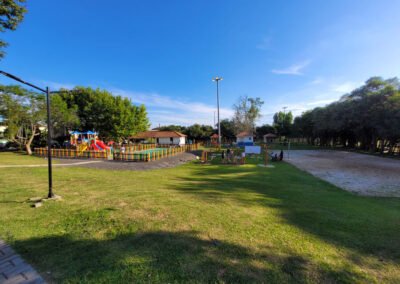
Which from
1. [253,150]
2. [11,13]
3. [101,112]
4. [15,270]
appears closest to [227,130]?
[253,150]

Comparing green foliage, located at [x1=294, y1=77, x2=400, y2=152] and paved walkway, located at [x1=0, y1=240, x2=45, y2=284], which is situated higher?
green foliage, located at [x1=294, y1=77, x2=400, y2=152]

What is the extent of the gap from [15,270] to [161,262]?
201 cm

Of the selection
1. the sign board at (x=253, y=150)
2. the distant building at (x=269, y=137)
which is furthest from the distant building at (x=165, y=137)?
the sign board at (x=253, y=150)

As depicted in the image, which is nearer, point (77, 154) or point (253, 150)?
point (77, 154)

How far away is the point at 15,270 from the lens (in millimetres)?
2396

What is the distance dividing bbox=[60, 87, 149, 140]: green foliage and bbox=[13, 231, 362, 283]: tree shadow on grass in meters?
28.2

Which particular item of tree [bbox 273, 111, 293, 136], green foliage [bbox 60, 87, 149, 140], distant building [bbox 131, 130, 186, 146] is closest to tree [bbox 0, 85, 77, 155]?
green foliage [bbox 60, 87, 149, 140]

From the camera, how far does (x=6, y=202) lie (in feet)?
16.4

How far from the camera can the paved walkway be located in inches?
87.0

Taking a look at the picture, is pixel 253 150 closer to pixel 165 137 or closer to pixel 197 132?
pixel 165 137

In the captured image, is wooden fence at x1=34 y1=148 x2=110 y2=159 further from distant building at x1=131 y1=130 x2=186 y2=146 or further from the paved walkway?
distant building at x1=131 y1=130 x2=186 y2=146

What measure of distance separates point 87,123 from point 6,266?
31609mm

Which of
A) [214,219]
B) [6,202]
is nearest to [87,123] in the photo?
[6,202]

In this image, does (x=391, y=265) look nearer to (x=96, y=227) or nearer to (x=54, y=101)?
(x=96, y=227)
